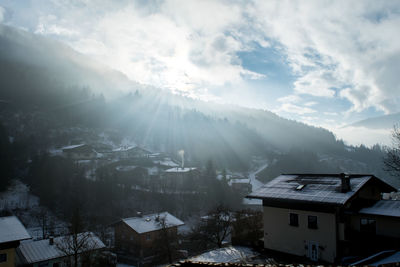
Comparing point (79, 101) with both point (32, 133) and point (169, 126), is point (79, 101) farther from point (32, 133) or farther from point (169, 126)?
point (169, 126)

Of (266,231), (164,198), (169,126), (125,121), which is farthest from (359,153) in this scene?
(266,231)

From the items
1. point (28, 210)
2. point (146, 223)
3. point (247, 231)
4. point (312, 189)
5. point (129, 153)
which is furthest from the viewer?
point (129, 153)

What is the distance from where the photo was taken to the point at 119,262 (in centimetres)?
3177

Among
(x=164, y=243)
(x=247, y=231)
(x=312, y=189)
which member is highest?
(x=312, y=189)

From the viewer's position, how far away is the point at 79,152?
2589 inches

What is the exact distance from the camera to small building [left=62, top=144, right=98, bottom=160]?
6410 centimetres

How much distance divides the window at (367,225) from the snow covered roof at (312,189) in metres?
1.65

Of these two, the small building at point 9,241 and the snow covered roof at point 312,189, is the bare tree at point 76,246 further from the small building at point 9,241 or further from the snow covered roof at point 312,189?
the snow covered roof at point 312,189

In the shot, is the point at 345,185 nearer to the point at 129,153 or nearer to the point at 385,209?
the point at 385,209

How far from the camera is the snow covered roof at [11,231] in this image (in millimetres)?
17203

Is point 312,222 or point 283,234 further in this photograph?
point 283,234

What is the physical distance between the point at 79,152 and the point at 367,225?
212 feet

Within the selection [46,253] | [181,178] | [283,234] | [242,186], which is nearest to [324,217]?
[283,234]

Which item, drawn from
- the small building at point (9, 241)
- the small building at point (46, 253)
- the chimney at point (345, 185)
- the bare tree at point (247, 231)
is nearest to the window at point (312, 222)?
the chimney at point (345, 185)
